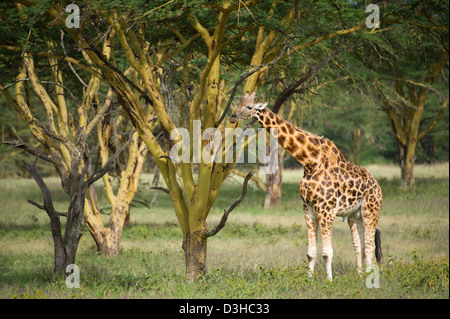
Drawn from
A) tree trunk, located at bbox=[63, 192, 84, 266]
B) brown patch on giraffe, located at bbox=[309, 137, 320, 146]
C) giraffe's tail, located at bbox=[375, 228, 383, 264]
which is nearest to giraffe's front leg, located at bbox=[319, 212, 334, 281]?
brown patch on giraffe, located at bbox=[309, 137, 320, 146]

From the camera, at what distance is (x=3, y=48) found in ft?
36.4

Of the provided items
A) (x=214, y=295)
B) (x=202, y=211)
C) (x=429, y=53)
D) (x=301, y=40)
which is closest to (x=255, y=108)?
(x=202, y=211)

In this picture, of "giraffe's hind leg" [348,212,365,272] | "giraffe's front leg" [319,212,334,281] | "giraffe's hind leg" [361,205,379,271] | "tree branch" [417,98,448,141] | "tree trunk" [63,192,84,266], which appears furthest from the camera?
"tree branch" [417,98,448,141]

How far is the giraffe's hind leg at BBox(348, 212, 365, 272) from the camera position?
346 inches

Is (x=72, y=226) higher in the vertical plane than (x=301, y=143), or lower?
lower

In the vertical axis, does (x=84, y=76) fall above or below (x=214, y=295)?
above

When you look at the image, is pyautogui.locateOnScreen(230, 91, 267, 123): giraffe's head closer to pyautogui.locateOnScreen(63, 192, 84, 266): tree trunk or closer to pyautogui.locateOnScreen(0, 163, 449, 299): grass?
pyautogui.locateOnScreen(0, 163, 449, 299): grass

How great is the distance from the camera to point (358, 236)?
348 inches

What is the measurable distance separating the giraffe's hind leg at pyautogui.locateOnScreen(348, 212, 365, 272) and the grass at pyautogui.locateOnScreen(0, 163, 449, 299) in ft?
0.75

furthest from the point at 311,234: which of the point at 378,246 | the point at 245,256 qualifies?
the point at 245,256

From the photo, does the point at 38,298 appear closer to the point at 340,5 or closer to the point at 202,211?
the point at 202,211

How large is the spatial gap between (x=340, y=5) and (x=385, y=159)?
133 feet

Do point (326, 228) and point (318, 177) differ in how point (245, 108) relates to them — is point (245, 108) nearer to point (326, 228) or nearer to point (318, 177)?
point (318, 177)

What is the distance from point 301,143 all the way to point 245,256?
16.7 ft
